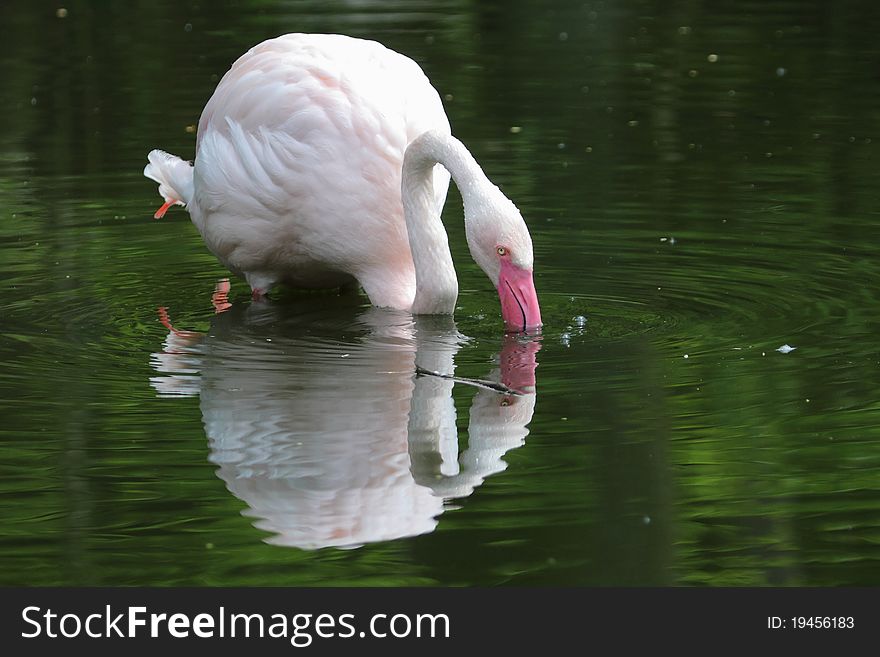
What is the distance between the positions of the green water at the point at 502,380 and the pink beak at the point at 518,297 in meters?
0.13

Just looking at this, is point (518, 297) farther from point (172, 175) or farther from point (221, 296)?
point (172, 175)

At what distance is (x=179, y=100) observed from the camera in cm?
1480

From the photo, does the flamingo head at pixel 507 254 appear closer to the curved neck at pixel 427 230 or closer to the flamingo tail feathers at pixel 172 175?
the curved neck at pixel 427 230

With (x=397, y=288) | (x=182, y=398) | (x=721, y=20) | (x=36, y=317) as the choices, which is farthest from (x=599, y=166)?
(x=721, y=20)

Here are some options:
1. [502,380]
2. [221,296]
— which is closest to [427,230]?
[502,380]

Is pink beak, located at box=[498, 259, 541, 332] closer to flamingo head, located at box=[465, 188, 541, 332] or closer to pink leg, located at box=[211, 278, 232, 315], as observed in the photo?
flamingo head, located at box=[465, 188, 541, 332]

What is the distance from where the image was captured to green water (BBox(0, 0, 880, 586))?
205 inches

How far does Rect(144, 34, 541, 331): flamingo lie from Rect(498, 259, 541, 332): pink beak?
1cm

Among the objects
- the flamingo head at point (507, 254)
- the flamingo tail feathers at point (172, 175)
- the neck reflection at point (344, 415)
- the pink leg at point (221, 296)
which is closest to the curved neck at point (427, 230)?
the neck reflection at point (344, 415)

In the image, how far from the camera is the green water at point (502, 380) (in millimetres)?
5199

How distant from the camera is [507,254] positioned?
24.6ft

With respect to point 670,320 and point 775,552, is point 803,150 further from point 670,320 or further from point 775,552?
point 775,552

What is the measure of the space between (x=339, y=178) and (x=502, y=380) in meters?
1.69

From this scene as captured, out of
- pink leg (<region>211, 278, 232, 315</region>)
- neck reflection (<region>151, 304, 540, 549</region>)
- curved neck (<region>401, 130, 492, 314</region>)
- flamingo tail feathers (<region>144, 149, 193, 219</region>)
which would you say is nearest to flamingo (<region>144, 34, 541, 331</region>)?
curved neck (<region>401, 130, 492, 314</region>)
